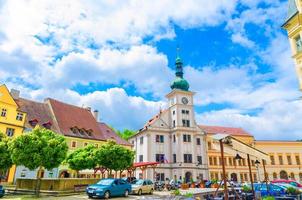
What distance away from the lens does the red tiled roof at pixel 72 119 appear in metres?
43.4

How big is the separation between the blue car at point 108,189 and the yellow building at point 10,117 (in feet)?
62.6

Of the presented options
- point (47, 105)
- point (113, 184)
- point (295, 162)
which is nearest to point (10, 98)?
point (47, 105)

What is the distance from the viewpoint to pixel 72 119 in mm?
46500

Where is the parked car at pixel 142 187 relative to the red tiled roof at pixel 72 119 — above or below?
below

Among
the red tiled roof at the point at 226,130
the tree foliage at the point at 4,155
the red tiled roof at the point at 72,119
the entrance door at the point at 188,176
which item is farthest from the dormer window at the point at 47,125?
the red tiled roof at the point at 226,130

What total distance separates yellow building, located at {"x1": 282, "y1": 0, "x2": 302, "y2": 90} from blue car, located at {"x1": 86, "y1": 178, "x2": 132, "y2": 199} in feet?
60.8

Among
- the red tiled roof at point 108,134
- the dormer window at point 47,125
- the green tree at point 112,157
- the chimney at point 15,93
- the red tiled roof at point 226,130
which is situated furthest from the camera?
the red tiled roof at point 226,130

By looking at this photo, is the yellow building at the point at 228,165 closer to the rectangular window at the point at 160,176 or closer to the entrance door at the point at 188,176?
the entrance door at the point at 188,176

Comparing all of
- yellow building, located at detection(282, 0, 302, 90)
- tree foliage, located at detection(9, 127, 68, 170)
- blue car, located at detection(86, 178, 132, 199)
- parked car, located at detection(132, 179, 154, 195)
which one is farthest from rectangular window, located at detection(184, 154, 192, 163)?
yellow building, located at detection(282, 0, 302, 90)

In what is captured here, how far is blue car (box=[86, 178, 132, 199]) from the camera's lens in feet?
68.3

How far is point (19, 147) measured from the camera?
74.0 feet

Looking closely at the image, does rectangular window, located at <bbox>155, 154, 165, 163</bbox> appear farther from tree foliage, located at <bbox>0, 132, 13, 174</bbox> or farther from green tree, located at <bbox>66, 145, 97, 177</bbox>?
tree foliage, located at <bbox>0, 132, 13, 174</bbox>

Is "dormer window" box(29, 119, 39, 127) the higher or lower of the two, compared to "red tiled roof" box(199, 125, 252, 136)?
lower

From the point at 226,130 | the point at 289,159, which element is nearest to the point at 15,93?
the point at 226,130
